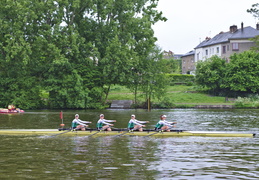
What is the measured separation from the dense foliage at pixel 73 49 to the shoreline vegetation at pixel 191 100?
3.16m

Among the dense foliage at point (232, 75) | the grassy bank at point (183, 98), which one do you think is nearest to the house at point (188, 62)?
the grassy bank at point (183, 98)

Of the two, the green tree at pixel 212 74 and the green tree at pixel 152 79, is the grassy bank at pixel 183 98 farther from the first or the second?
the green tree at pixel 212 74

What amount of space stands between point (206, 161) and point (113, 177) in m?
4.58

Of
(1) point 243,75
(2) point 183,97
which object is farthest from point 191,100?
(1) point 243,75

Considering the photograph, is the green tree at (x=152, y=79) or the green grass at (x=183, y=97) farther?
the green grass at (x=183, y=97)

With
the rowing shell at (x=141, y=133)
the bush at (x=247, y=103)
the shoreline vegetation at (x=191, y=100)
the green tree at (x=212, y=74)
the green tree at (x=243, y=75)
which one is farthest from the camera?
the green tree at (x=212, y=74)

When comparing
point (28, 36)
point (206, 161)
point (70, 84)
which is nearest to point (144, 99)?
point (70, 84)

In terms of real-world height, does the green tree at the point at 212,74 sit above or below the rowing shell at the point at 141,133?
above

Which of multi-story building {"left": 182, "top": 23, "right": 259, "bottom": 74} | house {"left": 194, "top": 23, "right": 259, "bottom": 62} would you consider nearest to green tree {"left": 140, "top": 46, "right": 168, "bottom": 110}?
multi-story building {"left": 182, "top": 23, "right": 259, "bottom": 74}

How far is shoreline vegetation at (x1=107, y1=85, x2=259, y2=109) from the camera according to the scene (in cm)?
5312

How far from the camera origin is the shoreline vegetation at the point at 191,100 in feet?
174

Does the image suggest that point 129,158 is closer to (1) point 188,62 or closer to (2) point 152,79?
(2) point 152,79

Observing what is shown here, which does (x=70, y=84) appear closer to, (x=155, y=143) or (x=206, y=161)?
(x=155, y=143)

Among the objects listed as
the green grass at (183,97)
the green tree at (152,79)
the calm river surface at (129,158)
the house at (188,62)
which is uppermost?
the house at (188,62)
